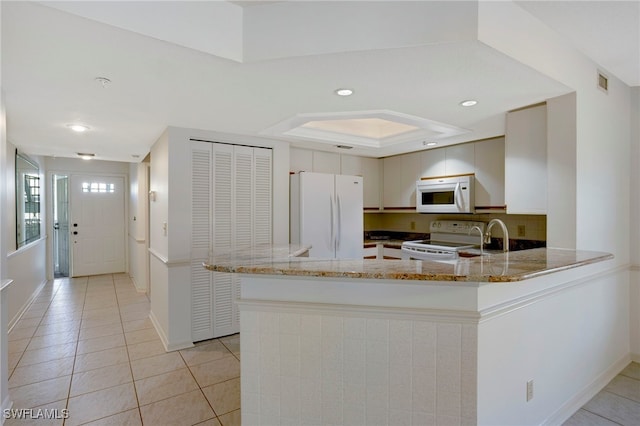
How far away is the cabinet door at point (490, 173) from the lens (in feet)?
12.0

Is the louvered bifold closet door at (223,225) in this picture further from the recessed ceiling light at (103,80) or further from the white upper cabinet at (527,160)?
the white upper cabinet at (527,160)

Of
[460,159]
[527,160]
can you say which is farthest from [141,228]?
[527,160]

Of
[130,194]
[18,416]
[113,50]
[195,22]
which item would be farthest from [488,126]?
[130,194]

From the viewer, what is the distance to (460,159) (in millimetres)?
4062

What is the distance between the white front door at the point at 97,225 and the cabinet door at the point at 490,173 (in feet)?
22.0

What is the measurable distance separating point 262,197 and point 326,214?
0.78 metres

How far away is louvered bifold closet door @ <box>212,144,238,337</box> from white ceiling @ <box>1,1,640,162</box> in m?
0.80

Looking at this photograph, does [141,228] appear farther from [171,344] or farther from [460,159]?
[460,159]

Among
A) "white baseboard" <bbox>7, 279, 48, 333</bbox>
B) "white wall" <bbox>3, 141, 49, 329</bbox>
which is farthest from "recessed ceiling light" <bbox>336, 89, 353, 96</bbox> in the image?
"white baseboard" <bbox>7, 279, 48, 333</bbox>

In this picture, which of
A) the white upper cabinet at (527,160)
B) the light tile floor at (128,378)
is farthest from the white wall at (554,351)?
the white upper cabinet at (527,160)

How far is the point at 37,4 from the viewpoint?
51.5 inches

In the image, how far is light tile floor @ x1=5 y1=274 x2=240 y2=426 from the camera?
225 centimetres

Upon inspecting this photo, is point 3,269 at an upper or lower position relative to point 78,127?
lower

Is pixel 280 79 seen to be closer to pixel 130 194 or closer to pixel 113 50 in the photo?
pixel 113 50
